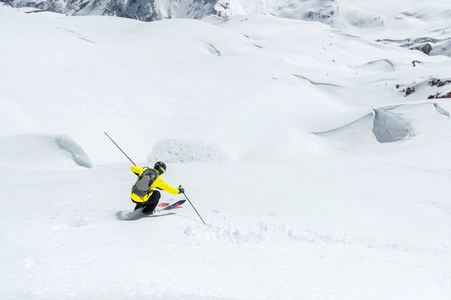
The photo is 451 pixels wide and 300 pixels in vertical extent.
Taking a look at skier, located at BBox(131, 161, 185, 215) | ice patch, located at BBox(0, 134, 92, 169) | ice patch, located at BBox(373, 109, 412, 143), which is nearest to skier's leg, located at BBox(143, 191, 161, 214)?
skier, located at BBox(131, 161, 185, 215)

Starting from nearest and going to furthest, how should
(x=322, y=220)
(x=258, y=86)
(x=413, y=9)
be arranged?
(x=322, y=220) → (x=258, y=86) → (x=413, y=9)

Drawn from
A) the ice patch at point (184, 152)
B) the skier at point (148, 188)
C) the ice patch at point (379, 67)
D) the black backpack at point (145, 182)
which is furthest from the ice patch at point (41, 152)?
the ice patch at point (379, 67)

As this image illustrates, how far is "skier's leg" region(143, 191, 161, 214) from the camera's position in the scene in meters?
6.89

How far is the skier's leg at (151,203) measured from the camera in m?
6.89

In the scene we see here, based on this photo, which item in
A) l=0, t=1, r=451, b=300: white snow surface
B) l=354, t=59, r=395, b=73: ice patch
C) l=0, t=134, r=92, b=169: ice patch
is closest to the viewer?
l=0, t=1, r=451, b=300: white snow surface

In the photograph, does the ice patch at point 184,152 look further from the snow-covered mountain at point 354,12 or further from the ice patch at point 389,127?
the snow-covered mountain at point 354,12

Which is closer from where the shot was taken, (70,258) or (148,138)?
(70,258)

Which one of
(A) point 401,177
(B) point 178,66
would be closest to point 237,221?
(A) point 401,177

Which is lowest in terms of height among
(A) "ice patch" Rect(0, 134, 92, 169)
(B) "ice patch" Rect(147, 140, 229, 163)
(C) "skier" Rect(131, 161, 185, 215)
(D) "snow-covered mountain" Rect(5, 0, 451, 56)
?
(B) "ice patch" Rect(147, 140, 229, 163)

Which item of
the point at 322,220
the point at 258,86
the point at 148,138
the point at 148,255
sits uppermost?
the point at 148,255

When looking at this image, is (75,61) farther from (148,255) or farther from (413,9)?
(413,9)

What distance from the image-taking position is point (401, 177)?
10.9m

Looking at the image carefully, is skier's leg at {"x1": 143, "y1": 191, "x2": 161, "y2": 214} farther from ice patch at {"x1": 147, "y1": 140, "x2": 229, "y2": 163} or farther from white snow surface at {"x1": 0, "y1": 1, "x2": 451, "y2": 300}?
ice patch at {"x1": 147, "y1": 140, "x2": 229, "y2": 163}

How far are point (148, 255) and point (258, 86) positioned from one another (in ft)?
76.3
